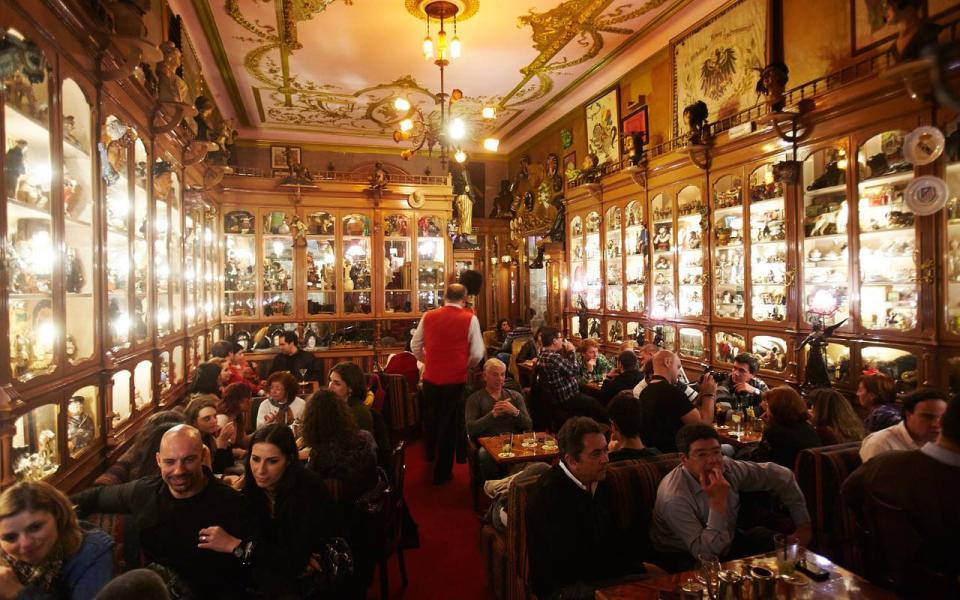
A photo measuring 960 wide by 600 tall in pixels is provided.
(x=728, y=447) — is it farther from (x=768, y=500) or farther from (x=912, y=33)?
(x=912, y=33)

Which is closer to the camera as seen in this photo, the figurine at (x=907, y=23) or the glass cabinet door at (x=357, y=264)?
the figurine at (x=907, y=23)

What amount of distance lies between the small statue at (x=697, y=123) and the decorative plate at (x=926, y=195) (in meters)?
2.43

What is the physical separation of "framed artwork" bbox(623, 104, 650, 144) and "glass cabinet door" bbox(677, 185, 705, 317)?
1298 millimetres

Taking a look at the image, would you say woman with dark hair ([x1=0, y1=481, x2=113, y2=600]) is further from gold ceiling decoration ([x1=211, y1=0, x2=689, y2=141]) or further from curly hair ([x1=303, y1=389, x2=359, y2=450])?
gold ceiling decoration ([x1=211, y1=0, x2=689, y2=141])

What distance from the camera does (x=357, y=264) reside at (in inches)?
388

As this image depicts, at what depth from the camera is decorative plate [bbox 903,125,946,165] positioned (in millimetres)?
3992

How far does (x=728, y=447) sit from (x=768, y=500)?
967mm

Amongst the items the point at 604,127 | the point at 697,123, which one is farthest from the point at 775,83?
the point at 604,127

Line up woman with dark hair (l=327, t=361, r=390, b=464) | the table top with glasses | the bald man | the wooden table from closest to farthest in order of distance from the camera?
the wooden table
the bald man
the table top with glasses
woman with dark hair (l=327, t=361, r=390, b=464)

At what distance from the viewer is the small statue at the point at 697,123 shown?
629 centimetres

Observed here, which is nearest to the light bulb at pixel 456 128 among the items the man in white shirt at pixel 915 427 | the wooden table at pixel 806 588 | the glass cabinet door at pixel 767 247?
the glass cabinet door at pixel 767 247

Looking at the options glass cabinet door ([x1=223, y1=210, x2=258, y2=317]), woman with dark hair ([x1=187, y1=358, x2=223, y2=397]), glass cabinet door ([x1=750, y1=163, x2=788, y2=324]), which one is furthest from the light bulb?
glass cabinet door ([x1=223, y1=210, x2=258, y2=317])

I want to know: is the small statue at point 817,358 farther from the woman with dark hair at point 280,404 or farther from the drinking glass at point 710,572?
the woman with dark hair at point 280,404

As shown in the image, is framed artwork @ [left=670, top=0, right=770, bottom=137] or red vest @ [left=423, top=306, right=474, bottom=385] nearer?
red vest @ [left=423, top=306, right=474, bottom=385]
